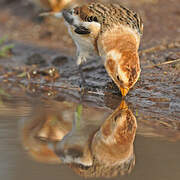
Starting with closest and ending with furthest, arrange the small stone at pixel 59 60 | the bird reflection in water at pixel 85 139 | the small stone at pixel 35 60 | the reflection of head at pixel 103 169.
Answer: the reflection of head at pixel 103 169 < the bird reflection in water at pixel 85 139 < the small stone at pixel 59 60 < the small stone at pixel 35 60

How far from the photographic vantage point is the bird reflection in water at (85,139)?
12.3ft

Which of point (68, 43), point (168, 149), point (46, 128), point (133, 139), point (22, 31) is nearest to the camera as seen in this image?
point (168, 149)

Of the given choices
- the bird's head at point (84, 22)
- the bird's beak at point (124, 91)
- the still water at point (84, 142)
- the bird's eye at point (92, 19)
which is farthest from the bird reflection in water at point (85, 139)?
the bird's eye at point (92, 19)

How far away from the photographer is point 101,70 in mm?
7156

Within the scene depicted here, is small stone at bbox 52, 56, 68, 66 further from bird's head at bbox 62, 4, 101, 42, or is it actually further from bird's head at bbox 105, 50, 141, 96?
bird's head at bbox 105, 50, 141, 96

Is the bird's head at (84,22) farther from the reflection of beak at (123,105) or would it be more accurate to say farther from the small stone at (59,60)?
the small stone at (59,60)

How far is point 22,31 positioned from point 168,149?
7.89 metres

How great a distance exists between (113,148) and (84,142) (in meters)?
0.34

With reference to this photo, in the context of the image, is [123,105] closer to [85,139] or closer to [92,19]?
[92,19]

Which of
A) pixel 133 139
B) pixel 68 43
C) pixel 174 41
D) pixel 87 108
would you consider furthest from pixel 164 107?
pixel 68 43

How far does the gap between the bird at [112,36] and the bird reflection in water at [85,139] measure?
0.53 metres

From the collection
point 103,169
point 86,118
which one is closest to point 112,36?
point 86,118

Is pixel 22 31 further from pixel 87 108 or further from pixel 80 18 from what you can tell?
pixel 87 108

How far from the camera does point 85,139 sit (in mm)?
4293
